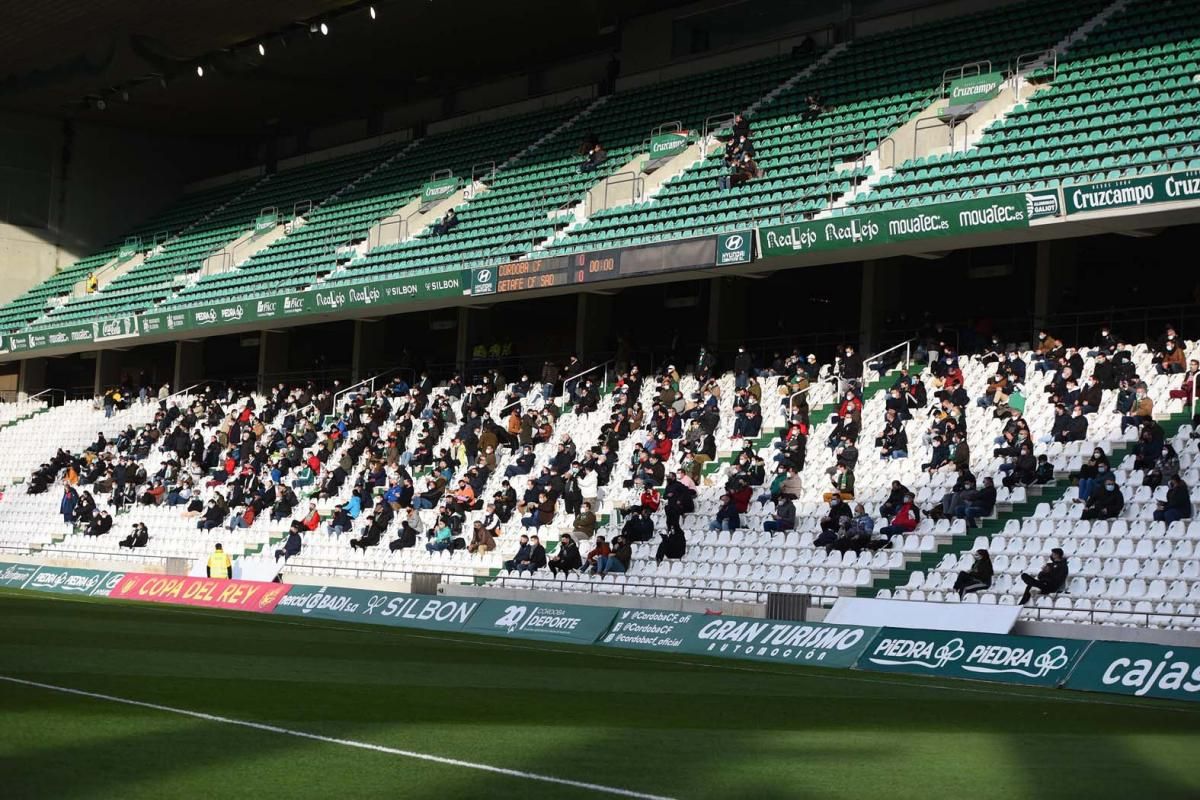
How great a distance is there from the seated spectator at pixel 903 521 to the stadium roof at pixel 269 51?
2071 cm

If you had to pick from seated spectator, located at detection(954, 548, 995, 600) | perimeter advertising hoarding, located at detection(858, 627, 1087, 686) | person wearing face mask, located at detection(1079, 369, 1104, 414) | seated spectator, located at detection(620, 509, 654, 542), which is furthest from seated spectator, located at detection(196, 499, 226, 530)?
perimeter advertising hoarding, located at detection(858, 627, 1087, 686)

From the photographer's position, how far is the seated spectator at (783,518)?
24.9m

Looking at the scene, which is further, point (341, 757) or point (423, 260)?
point (423, 260)

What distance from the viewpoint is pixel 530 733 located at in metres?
10.4

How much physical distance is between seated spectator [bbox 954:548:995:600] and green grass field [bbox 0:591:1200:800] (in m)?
4.13

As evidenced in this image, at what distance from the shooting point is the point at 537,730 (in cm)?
1064

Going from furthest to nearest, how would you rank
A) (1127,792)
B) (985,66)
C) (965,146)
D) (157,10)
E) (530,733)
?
(157,10) < (985,66) < (965,146) < (530,733) < (1127,792)

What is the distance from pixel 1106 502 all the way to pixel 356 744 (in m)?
14.5

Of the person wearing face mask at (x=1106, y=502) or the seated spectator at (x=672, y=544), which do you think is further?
the seated spectator at (x=672, y=544)

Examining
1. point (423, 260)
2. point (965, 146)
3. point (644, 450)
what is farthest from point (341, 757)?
point (423, 260)

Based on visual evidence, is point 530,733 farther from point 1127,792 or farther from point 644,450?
point 644,450

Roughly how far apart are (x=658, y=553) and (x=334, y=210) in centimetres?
2155

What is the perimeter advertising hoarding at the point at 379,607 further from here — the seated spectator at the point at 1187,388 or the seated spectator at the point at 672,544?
the seated spectator at the point at 1187,388

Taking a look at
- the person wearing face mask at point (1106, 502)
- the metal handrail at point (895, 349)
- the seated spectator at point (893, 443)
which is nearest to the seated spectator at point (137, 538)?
the metal handrail at point (895, 349)
